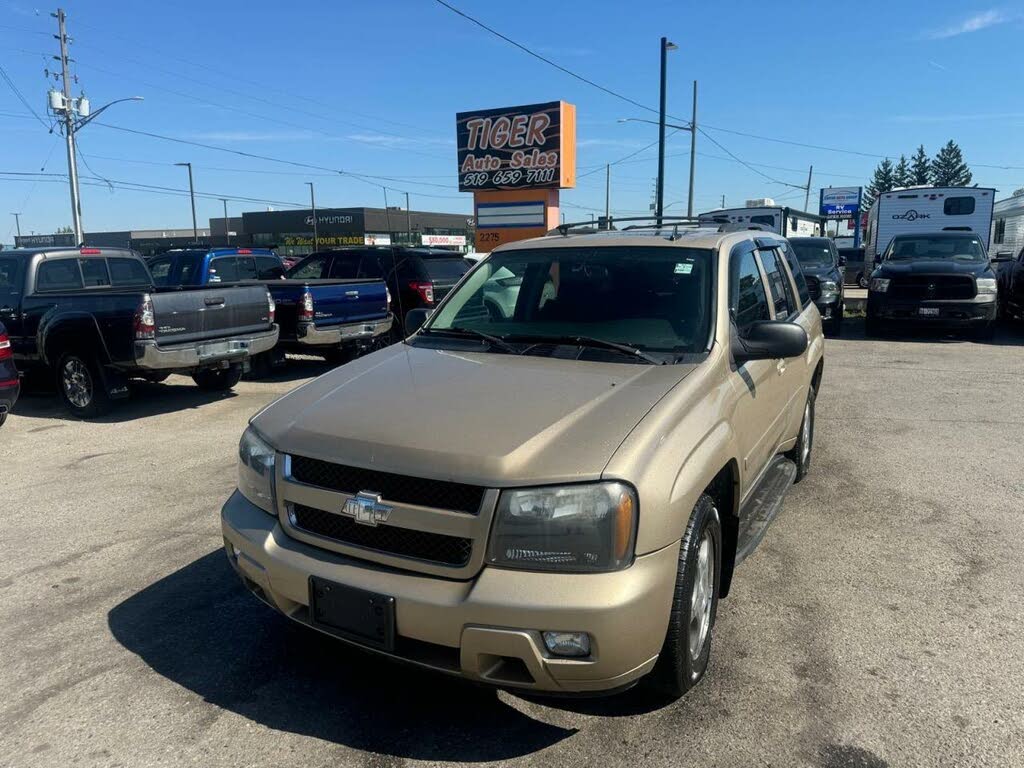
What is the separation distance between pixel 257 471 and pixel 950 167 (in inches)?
5147

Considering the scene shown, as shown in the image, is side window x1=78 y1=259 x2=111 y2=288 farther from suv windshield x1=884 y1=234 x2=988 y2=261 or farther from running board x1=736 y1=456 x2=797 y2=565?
suv windshield x1=884 y1=234 x2=988 y2=261

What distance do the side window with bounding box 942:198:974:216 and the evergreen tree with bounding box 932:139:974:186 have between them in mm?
105777

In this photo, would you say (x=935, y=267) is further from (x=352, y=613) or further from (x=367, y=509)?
(x=352, y=613)

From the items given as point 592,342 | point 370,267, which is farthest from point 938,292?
point 592,342

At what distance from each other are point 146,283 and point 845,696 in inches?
384

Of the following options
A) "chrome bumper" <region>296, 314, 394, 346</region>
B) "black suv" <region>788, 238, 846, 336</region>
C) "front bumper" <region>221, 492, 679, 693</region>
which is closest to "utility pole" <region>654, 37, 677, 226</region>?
"black suv" <region>788, 238, 846, 336</region>

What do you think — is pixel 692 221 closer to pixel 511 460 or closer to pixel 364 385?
pixel 364 385

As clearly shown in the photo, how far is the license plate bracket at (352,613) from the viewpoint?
2.61 metres

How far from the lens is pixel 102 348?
809 centimetres

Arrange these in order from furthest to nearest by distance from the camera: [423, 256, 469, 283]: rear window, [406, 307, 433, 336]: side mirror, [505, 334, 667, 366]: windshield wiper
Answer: [423, 256, 469, 283]: rear window < [406, 307, 433, 336]: side mirror < [505, 334, 667, 366]: windshield wiper

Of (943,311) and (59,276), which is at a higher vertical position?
(59,276)

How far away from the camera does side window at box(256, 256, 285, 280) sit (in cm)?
1377

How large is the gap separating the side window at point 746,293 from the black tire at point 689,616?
1160 mm

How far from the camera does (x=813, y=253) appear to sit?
1647cm
